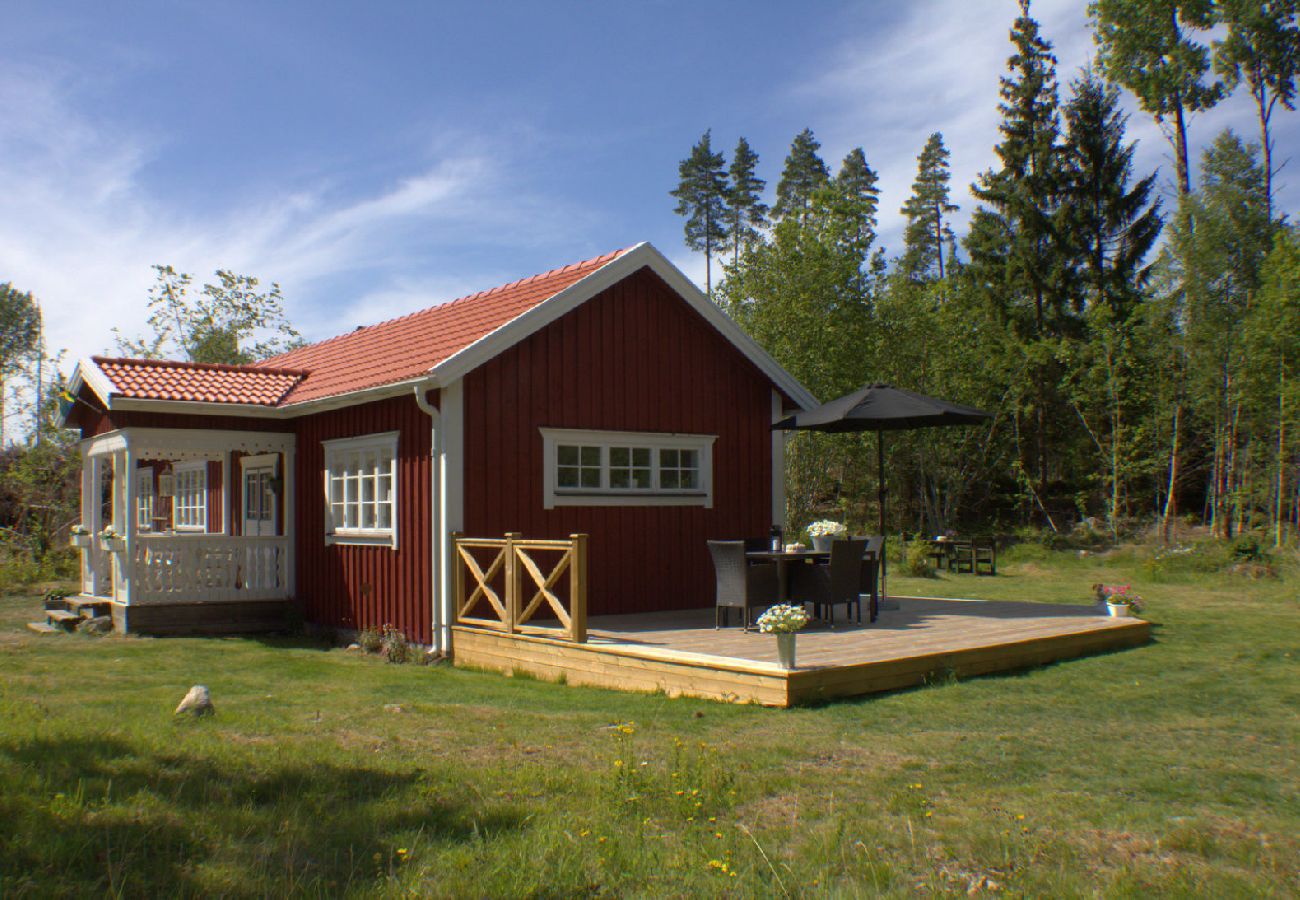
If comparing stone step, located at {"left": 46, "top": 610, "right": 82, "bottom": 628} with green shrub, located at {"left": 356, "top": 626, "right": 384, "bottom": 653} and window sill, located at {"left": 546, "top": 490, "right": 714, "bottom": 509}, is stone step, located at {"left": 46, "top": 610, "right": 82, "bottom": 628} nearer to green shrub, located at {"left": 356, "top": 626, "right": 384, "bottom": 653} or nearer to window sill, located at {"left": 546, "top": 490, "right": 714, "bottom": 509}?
green shrub, located at {"left": 356, "top": 626, "right": 384, "bottom": 653}

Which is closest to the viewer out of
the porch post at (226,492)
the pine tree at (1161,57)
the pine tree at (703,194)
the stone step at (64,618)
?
the stone step at (64,618)

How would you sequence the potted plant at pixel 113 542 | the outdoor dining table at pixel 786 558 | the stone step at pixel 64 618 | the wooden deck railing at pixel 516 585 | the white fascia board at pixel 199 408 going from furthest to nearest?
1. the stone step at pixel 64 618
2. the potted plant at pixel 113 542
3. the white fascia board at pixel 199 408
4. the outdoor dining table at pixel 786 558
5. the wooden deck railing at pixel 516 585

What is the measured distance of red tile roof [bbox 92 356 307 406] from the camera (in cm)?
1166

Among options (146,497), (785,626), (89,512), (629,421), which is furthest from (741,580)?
(146,497)

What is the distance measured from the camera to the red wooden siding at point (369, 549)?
10.1m

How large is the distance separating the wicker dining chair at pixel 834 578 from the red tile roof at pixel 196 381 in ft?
23.1

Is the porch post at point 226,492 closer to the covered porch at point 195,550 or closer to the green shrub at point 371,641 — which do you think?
the covered porch at point 195,550

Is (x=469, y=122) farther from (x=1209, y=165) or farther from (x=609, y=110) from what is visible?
(x=1209, y=165)

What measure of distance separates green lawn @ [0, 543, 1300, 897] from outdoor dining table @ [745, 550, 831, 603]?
2.22 metres

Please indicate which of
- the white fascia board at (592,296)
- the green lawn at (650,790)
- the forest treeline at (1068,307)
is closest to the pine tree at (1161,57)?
the forest treeline at (1068,307)

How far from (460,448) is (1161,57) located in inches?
978

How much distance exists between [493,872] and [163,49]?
8.95m

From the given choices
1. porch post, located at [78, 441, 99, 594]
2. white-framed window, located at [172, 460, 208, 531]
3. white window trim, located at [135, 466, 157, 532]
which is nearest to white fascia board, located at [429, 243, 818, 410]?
porch post, located at [78, 441, 99, 594]

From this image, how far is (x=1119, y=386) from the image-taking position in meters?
22.0
